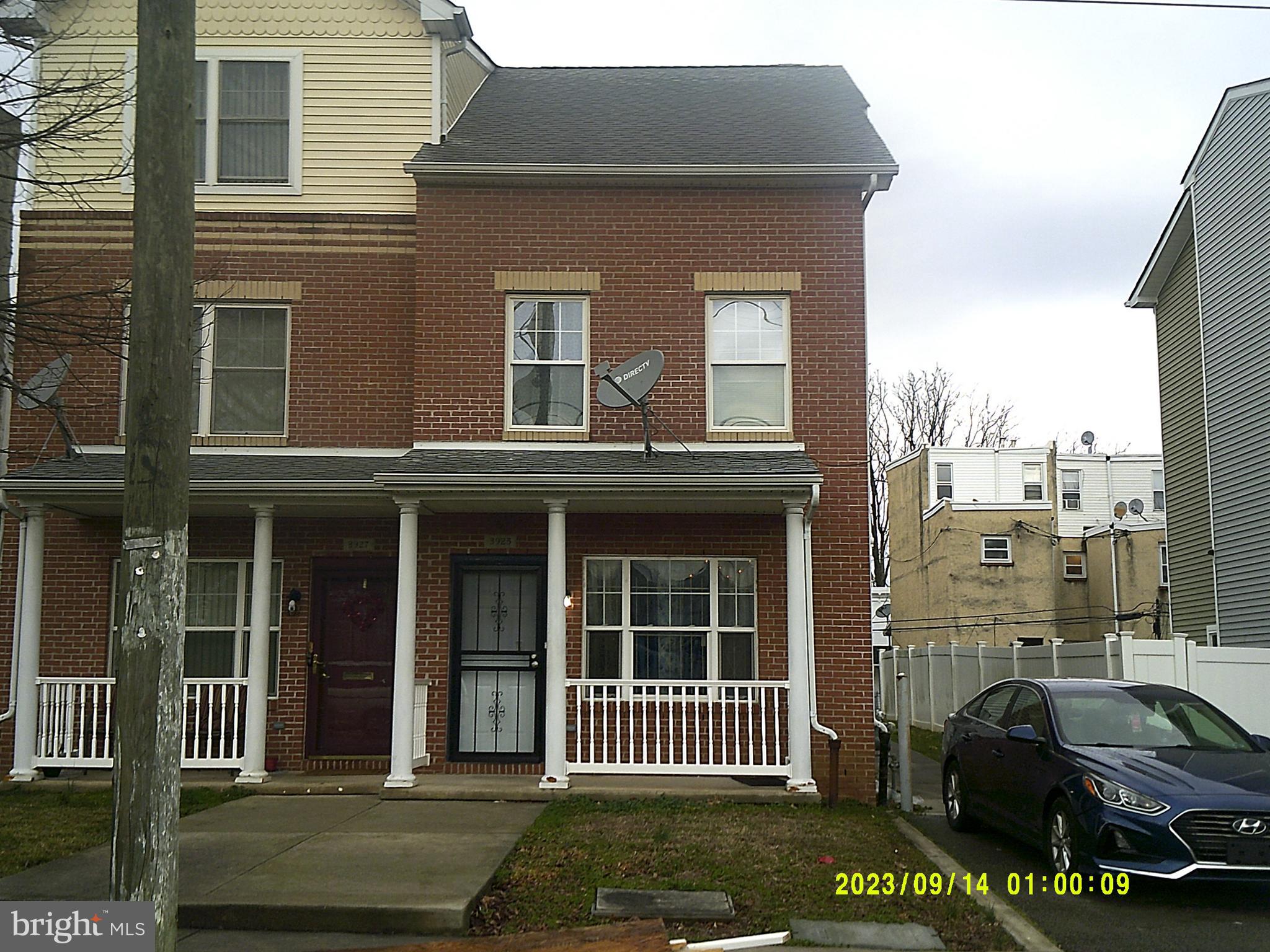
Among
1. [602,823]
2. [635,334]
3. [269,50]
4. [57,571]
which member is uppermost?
[269,50]

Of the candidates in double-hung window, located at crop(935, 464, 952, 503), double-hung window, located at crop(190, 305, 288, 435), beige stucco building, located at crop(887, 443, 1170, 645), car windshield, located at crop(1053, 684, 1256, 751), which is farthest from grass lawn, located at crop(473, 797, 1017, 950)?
double-hung window, located at crop(935, 464, 952, 503)

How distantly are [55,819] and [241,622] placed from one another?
325 centimetres

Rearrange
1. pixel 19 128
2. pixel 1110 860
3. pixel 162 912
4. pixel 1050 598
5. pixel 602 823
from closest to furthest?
pixel 162 912, pixel 1110 860, pixel 602 823, pixel 19 128, pixel 1050 598

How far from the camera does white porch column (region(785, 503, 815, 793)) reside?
11180 millimetres

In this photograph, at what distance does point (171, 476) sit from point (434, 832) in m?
4.65

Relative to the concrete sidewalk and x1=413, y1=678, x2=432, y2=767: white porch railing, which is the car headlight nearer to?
the concrete sidewalk

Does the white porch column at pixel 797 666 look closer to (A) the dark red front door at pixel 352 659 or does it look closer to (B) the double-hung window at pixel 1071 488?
(A) the dark red front door at pixel 352 659

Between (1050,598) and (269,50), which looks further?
(1050,598)

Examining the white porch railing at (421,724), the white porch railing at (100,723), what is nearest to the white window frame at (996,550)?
the white porch railing at (421,724)

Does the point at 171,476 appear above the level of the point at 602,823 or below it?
above

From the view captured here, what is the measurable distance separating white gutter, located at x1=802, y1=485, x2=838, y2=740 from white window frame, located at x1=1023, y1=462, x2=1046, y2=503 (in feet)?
83.8

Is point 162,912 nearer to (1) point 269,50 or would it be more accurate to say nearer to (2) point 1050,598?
(1) point 269,50

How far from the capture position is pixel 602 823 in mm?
9688

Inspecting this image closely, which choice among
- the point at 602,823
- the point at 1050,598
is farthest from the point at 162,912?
the point at 1050,598
